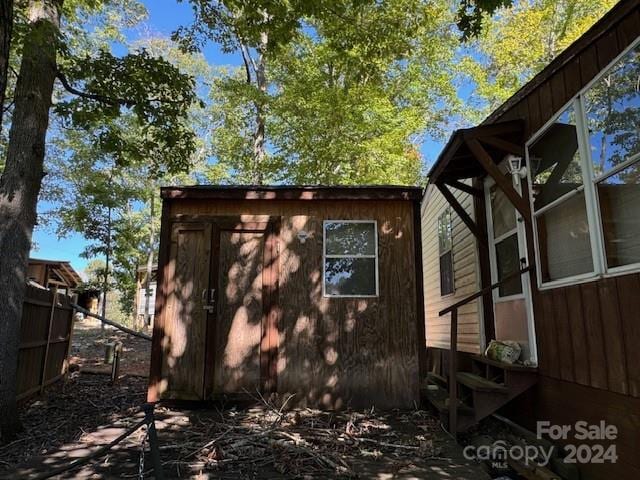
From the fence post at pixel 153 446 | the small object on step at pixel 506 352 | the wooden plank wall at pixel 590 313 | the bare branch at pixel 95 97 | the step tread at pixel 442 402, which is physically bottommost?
the step tread at pixel 442 402

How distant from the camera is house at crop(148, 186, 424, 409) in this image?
5.69 m

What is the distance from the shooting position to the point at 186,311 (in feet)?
19.2

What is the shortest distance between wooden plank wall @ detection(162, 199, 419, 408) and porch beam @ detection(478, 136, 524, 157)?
166 cm

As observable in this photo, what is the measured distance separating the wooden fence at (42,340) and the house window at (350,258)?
402cm

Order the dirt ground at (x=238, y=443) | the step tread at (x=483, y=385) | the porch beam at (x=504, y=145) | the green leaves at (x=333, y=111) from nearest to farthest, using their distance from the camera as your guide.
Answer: the dirt ground at (x=238, y=443)
the step tread at (x=483, y=385)
the porch beam at (x=504, y=145)
the green leaves at (x=333, y=111)

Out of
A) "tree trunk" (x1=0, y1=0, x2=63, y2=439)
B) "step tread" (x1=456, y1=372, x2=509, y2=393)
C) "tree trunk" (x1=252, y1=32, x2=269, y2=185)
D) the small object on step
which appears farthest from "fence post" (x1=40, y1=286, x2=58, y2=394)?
"tree trunk" (x1=252, y1=32, x2=269, y2=185)

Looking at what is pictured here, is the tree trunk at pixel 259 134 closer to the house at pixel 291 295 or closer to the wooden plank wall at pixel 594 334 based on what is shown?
the house at pixel 291 295

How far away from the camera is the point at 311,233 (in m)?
6.05

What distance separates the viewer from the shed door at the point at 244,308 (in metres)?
5.71

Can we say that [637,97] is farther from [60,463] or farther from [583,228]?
[60,463]

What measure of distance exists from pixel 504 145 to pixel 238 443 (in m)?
4.13

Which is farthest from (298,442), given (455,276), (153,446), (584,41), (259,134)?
(259,134)

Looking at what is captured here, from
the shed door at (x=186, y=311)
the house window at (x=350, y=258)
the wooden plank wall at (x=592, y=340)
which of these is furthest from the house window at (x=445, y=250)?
the shed door at (x=186, y=311)

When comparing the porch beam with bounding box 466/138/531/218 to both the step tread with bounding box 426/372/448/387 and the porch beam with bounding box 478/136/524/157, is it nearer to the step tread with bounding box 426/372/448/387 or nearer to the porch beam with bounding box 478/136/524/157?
the porch beam with bounding box 478/136/524/157
